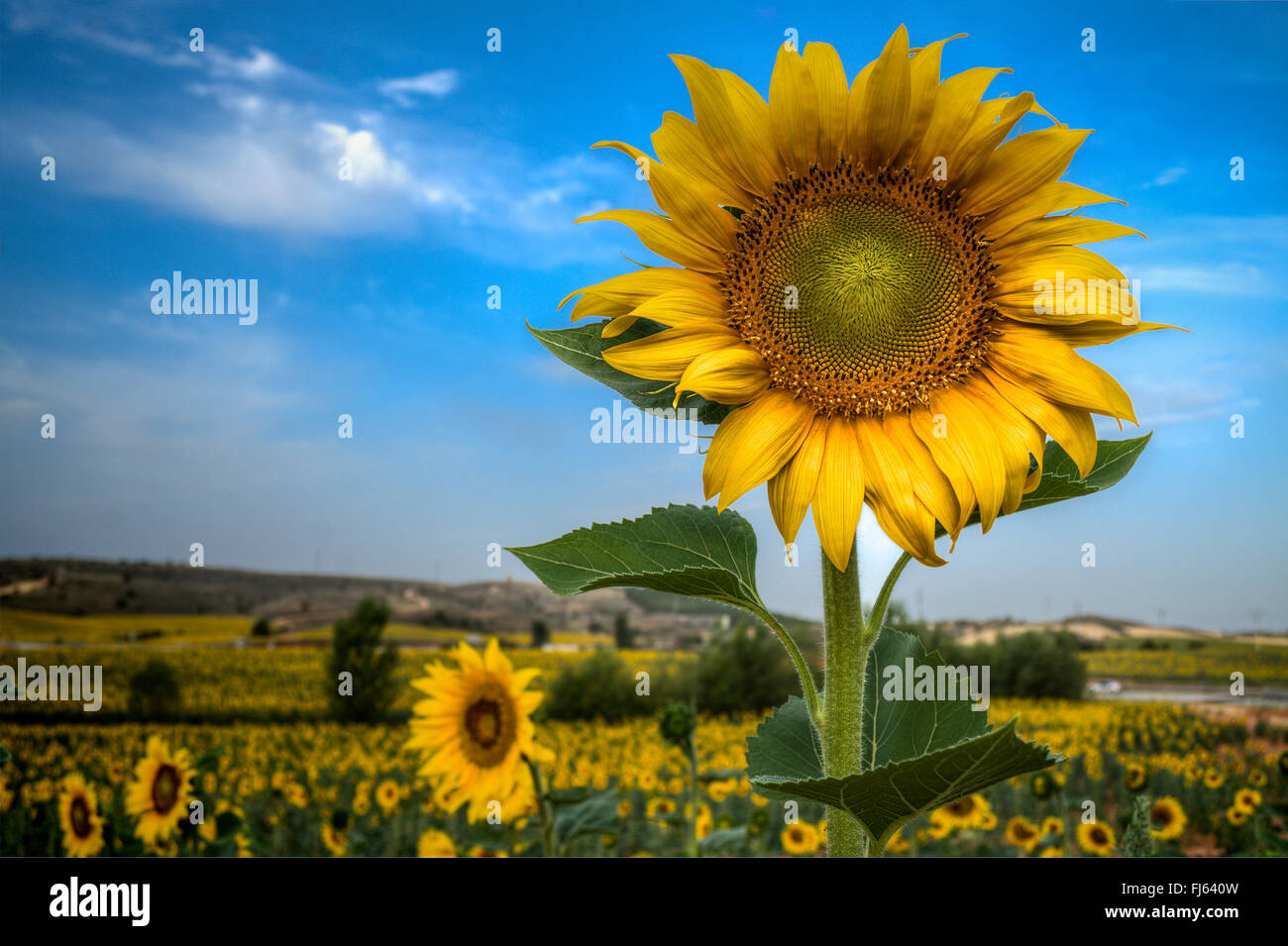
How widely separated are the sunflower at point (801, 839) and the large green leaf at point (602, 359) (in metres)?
3.81

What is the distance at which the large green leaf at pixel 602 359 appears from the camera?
91 centimetres

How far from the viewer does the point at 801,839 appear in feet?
14.2

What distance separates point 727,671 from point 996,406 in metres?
10.5

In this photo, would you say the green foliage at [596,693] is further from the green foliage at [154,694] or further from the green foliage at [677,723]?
the green foliage at [677,723]

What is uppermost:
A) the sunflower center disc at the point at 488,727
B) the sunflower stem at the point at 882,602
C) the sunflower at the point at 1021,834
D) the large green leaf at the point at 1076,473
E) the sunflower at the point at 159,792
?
the large green leaf at the point at 1076,473

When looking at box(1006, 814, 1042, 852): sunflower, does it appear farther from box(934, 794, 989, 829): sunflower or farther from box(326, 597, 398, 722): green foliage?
box(326, 597, 398, 722): green foliage

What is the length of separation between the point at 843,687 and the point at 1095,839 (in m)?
4.14

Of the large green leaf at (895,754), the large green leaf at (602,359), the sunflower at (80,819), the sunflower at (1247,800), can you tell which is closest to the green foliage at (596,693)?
the sunflower at (1247,800)

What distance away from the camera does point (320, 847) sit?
18.0ft

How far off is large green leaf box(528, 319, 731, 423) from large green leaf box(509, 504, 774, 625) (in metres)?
0.13

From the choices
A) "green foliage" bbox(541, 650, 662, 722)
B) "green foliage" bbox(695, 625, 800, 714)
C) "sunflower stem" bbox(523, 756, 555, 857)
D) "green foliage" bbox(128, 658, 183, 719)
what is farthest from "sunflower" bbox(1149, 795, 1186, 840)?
"green foliage" bbox(128, 658, 183, 719)

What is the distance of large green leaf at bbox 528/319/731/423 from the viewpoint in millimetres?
906

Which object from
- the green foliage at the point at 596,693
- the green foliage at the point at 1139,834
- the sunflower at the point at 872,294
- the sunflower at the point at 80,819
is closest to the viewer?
the sunflower at the point at 872,294
